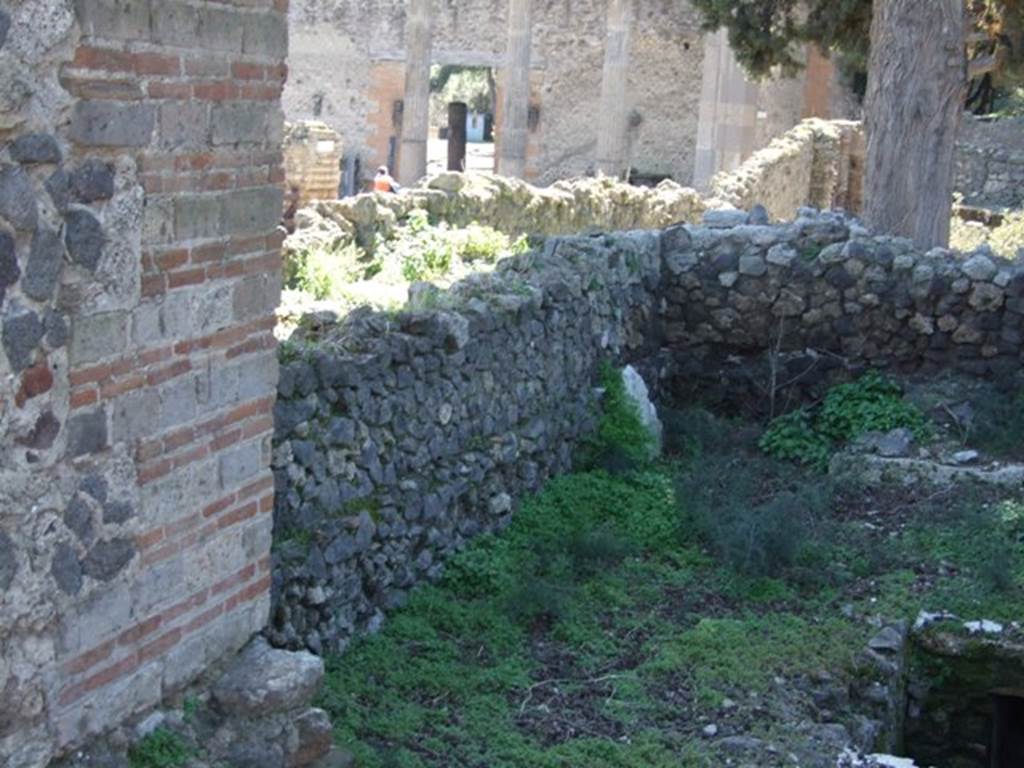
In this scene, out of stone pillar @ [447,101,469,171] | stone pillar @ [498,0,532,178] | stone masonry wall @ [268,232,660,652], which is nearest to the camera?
stone masonry wall @ [268,232,660,652]

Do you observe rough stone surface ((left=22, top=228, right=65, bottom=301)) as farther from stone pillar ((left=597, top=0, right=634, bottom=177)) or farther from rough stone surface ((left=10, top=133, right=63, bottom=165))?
stone pillar ((left=597, top=0, right=634, bottom=177))

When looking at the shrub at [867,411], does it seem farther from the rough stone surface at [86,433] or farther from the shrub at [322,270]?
the rough stone surface at [86,433]

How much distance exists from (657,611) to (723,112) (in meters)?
21.9

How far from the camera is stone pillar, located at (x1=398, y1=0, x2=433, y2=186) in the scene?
27453 millimetres

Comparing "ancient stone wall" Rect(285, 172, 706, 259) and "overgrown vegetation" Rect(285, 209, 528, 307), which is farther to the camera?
"ancient stone wall" Rect(285, 172, 706, 259)

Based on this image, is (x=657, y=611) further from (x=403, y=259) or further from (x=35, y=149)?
(x=35, y=149)

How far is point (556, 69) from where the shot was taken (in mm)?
33062

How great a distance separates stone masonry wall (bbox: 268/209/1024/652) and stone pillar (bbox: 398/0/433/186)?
625 inches

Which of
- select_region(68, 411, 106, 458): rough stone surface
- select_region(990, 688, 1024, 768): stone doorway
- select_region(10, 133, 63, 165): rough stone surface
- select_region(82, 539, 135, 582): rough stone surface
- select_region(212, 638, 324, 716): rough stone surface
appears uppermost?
select_region(10, 133, 63, 165): rough stone surface

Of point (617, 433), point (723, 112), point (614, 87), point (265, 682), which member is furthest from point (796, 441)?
point (614, 87)

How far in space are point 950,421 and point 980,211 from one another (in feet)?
48.3

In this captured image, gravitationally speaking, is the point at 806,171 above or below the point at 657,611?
above

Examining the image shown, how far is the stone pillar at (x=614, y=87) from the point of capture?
2934 cm

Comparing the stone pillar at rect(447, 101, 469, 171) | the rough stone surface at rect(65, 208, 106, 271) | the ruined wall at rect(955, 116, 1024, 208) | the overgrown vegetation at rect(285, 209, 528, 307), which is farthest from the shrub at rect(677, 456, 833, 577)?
the stone pillar at rect(447, 101, 469, 171)
